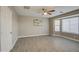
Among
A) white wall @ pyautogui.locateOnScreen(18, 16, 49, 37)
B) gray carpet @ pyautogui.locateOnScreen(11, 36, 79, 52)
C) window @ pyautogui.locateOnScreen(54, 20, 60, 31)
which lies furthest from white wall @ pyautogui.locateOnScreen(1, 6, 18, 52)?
window @ pyautogui.locateOnScreen(54, 20, 60, 31)

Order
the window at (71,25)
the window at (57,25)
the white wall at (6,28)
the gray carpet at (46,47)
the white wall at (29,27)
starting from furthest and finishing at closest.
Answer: the window at (57,25), the white wall at (29,27), the window at (71,25), the gray carpet at (46,47), the white wall at (6,28)

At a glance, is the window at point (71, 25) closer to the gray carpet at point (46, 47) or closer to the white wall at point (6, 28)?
the gray carpet at point (46, 47)

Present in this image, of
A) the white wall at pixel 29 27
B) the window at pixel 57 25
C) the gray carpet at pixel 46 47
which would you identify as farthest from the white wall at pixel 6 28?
the window at pixel 57 25

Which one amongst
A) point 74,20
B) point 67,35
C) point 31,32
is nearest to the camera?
point 74,20

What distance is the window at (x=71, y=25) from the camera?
6985 mm

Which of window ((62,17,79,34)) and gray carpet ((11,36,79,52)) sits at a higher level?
window ((62,17,79,34))

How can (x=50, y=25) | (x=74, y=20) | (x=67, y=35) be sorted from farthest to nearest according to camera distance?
(x=50, y=25) < (x=67, y=35) < (x=74, y=20)

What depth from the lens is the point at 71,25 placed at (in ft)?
25.1

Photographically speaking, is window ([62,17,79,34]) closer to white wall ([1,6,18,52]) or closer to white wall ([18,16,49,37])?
white wall ([18,16,49,37])

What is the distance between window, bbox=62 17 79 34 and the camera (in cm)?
699

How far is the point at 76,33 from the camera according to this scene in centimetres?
689
